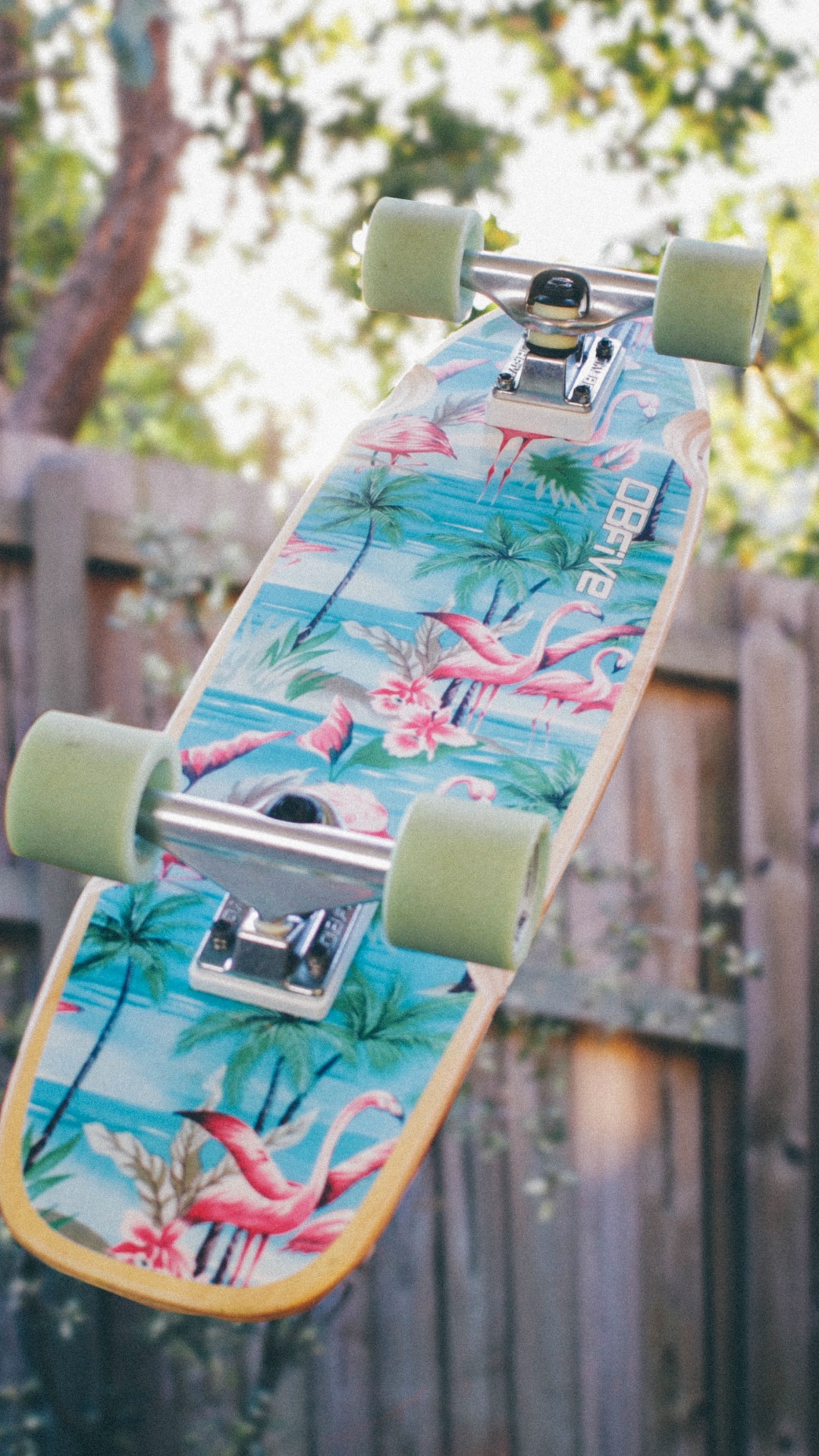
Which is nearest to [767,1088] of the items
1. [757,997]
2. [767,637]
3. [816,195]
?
[757,997]

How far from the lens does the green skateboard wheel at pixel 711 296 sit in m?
1.57

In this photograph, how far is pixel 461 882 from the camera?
1.02 metres

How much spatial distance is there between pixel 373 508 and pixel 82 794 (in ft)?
2.44

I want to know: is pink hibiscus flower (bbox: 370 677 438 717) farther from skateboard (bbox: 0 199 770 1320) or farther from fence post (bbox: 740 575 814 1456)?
fence post (bbox: 740 575 814 1456)

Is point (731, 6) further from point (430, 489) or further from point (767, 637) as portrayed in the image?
point (430, 489)

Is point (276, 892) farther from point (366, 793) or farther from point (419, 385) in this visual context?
point (419, 385)

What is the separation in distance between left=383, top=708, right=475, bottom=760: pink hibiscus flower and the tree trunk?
6.73ft

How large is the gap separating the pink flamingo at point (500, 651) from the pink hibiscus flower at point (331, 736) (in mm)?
113

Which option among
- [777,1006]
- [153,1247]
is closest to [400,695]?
[153,1247]

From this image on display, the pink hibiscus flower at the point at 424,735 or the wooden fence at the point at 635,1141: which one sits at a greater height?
the pink hibiscus flower at the point at 424,735

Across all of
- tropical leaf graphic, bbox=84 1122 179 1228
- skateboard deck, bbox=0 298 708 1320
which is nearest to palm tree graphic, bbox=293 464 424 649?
skateboard deck, bbox=0 298 708 1320

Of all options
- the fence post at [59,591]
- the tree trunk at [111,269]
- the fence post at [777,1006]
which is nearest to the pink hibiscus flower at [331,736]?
the fence post at [59,591]

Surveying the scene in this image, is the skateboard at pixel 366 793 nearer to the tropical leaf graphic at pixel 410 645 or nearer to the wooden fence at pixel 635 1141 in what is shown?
the tropical leaf graphic at pixel 410 645

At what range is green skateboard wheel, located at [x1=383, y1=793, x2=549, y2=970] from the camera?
1.02 meters
